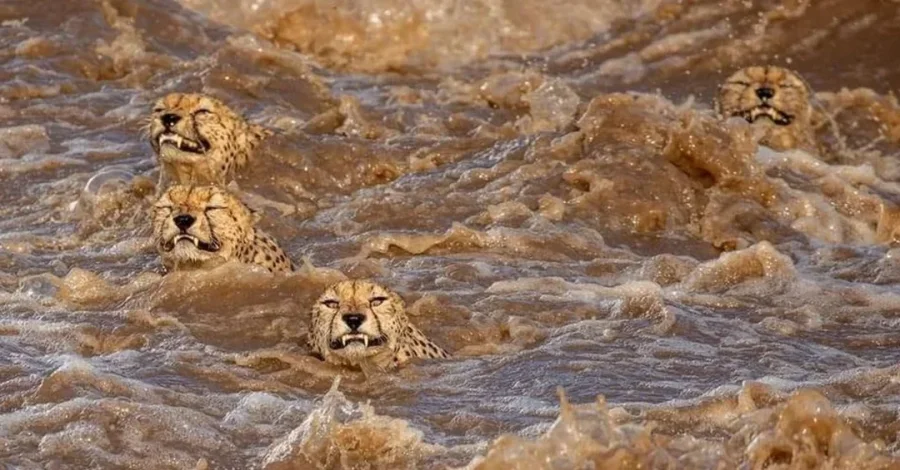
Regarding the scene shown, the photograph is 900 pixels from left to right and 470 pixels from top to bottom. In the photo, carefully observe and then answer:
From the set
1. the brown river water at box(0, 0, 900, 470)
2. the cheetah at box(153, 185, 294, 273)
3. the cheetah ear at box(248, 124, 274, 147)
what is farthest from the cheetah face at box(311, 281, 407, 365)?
the cheetah ear at box(248, 124, 274, 147)

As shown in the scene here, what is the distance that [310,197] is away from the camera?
41.8 ft

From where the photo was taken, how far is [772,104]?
14367 millimetres

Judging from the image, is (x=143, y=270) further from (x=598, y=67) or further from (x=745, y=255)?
(x=598, y=67)

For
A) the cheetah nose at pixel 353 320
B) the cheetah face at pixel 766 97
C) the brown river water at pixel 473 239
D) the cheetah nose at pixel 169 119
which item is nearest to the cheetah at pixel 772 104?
the cheetah face at pixel 766 97

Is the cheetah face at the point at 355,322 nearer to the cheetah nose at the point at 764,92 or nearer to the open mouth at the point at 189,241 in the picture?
the open mouth at the point at 189,241

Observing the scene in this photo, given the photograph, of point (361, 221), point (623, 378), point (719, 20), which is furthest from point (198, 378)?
point (719, 20)

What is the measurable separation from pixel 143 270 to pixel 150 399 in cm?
246

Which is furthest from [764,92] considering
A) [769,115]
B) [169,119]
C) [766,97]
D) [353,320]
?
[353,320]

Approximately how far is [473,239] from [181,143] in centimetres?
184

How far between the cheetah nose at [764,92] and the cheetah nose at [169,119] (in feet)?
13.8

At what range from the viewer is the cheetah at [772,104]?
14172 millimetres

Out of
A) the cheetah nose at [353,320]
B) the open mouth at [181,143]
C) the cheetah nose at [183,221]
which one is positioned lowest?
the cheetah nose at [353,320]

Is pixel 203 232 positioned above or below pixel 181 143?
below

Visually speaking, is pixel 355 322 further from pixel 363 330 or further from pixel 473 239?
pixel 473 239
